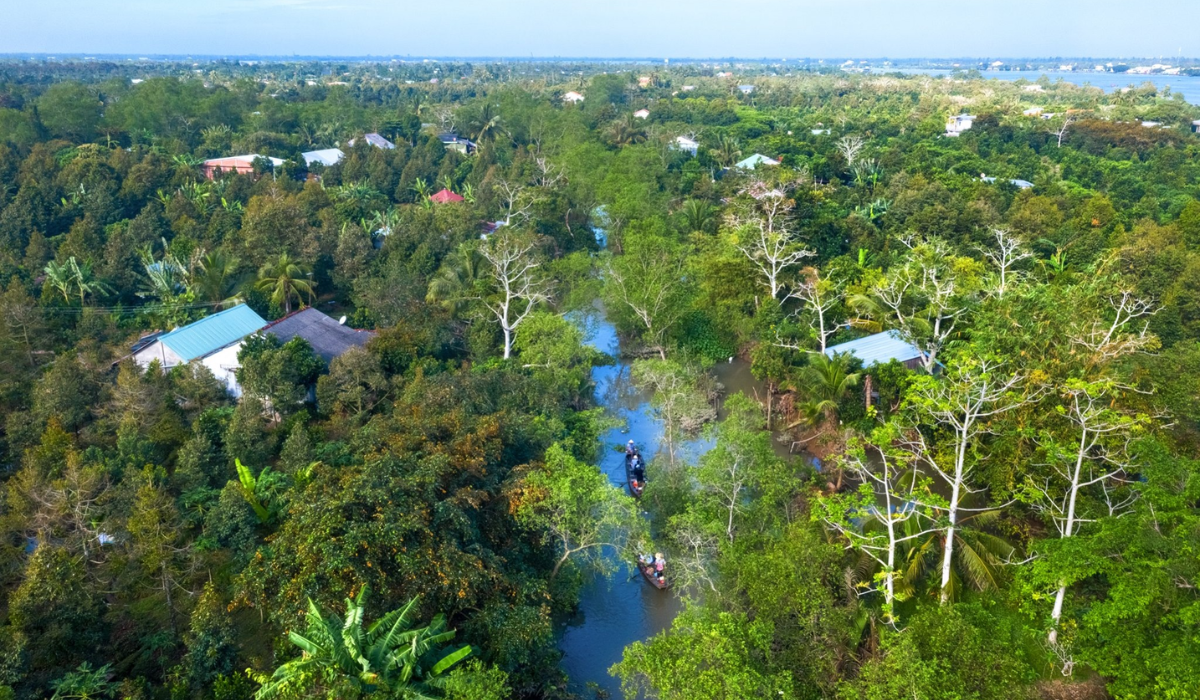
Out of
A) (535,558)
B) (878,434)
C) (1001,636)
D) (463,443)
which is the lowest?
(535,558)

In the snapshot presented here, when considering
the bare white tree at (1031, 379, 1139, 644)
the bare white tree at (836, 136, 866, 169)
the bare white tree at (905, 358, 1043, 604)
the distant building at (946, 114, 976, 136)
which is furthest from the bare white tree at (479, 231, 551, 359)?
the distant building at (946, 114, 976, 136)

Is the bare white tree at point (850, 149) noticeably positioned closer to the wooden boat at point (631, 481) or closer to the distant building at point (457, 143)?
the distant building at point (457, 143)

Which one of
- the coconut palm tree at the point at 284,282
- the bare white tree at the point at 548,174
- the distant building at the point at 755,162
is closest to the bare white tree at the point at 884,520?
the coconut palm tree at the point at 284,282

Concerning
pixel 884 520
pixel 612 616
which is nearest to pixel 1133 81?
pixel 884 520

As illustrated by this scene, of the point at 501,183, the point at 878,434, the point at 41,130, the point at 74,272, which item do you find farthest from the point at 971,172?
the point at 41,130

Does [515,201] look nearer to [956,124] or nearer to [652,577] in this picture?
[652,577]

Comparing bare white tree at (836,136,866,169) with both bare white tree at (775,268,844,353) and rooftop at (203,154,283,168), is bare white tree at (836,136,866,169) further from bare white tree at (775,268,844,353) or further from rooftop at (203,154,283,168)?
rooftop at (203,154,283,168)

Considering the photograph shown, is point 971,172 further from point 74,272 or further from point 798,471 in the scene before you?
point 74,272
